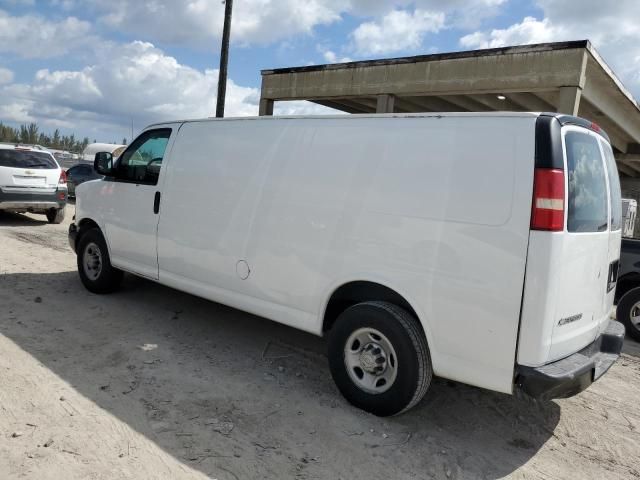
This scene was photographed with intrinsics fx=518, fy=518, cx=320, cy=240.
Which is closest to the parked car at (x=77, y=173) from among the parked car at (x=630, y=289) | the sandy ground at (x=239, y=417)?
the sandy ground at (x=239, y=417)

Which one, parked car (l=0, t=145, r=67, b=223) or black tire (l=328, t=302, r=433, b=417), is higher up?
parked car (l=0, t=145, r=67, b=223)

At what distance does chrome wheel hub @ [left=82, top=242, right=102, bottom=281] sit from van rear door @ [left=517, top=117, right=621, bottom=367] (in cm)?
504

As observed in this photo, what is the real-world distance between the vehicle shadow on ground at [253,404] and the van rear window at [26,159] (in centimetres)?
694

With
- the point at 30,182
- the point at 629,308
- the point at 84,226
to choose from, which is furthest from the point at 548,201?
the point at 30,182

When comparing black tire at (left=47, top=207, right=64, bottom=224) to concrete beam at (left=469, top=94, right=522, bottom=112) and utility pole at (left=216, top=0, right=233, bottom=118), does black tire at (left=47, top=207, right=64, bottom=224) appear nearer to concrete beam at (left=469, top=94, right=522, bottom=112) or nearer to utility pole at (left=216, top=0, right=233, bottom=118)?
utility pole at (left=216, top=0, right=233, bottom=118)

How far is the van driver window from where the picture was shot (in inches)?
214

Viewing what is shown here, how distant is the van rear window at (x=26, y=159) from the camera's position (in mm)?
11352

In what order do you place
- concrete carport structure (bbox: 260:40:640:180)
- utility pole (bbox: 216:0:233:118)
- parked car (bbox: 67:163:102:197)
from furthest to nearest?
1. parked car (bbox: 67:163:102:197)
2. utility pole (bbox: 216:0:233:118)
3. concrete carport structure (bbox: 260:40:640:180)

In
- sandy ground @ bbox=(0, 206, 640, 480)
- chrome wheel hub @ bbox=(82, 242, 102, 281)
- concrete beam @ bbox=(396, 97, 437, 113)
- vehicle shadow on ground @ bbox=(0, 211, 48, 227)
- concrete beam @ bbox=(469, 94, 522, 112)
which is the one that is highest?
concrete beam @ bbox=(469, 94, 522, 112)

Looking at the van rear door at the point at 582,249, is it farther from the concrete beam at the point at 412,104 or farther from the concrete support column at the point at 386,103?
the concrete beam at the point at 412,104

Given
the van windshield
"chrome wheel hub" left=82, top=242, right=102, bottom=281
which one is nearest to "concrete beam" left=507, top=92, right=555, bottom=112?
the van windshield

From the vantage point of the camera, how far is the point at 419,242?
3389mm

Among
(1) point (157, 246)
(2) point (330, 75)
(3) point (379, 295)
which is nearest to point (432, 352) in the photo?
(3) point (379, 295)

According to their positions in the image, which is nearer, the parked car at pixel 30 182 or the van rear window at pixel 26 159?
the parked car at pixel 30 182
